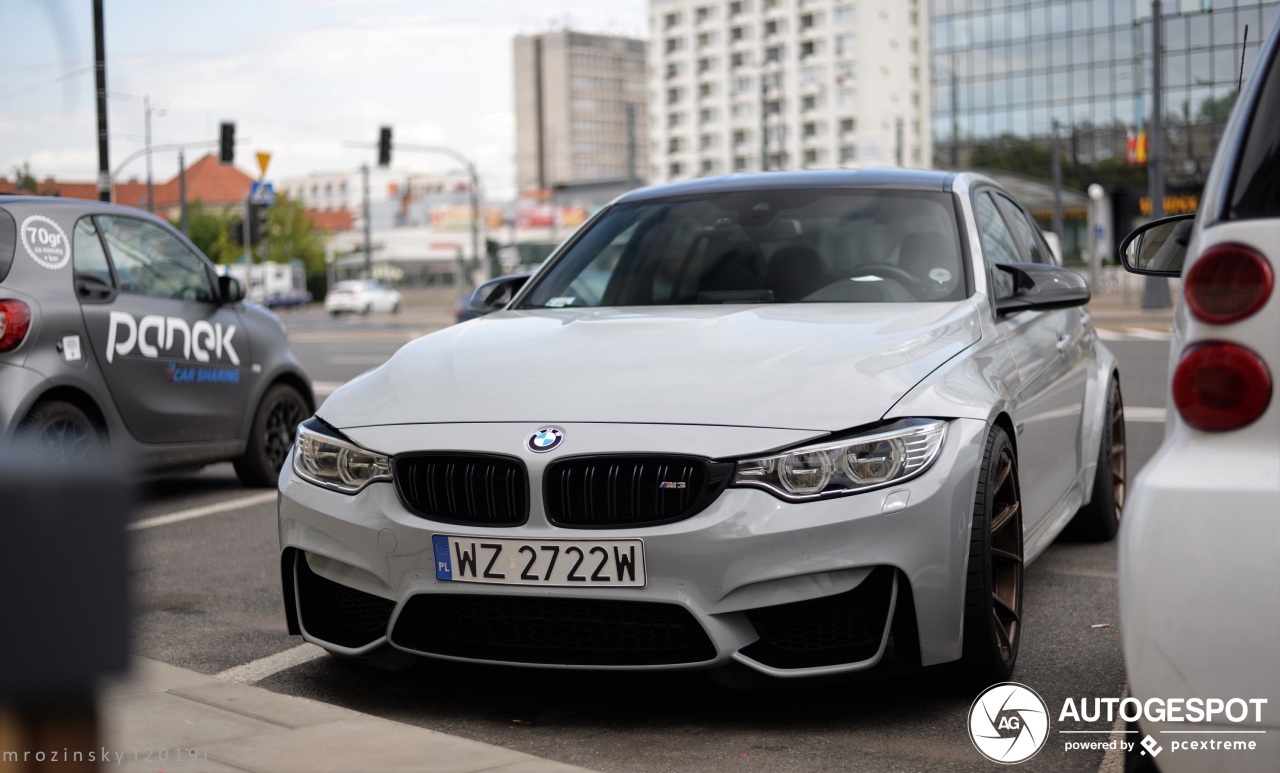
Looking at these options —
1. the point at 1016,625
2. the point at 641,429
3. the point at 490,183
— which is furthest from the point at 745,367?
the point at 490,183

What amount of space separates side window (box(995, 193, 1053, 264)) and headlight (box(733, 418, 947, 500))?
2.54 m

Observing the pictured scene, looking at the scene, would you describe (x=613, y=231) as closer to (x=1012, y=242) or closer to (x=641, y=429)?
(x=1012, y=242)

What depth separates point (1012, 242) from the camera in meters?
5.65

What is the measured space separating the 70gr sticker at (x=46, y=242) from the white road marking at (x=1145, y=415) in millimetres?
7206

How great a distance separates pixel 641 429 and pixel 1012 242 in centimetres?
261

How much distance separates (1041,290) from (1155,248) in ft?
2.84

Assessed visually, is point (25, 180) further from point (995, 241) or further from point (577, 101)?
point (577, 101)

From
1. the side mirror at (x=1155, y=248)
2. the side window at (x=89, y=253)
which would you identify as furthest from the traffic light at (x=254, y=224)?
the side mirror at (x=1155, y=248)

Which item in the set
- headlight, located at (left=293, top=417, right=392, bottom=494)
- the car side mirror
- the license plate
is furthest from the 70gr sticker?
the license plate

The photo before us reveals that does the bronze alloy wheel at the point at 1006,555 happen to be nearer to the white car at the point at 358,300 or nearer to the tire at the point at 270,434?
the tire at the point at 270,434

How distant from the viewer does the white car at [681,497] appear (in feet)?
11.3

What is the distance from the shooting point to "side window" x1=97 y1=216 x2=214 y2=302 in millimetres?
7262

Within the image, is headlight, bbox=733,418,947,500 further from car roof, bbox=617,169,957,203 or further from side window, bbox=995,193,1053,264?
side window, bbox=995,193,1053,264

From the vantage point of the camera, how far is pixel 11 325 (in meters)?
6.43
